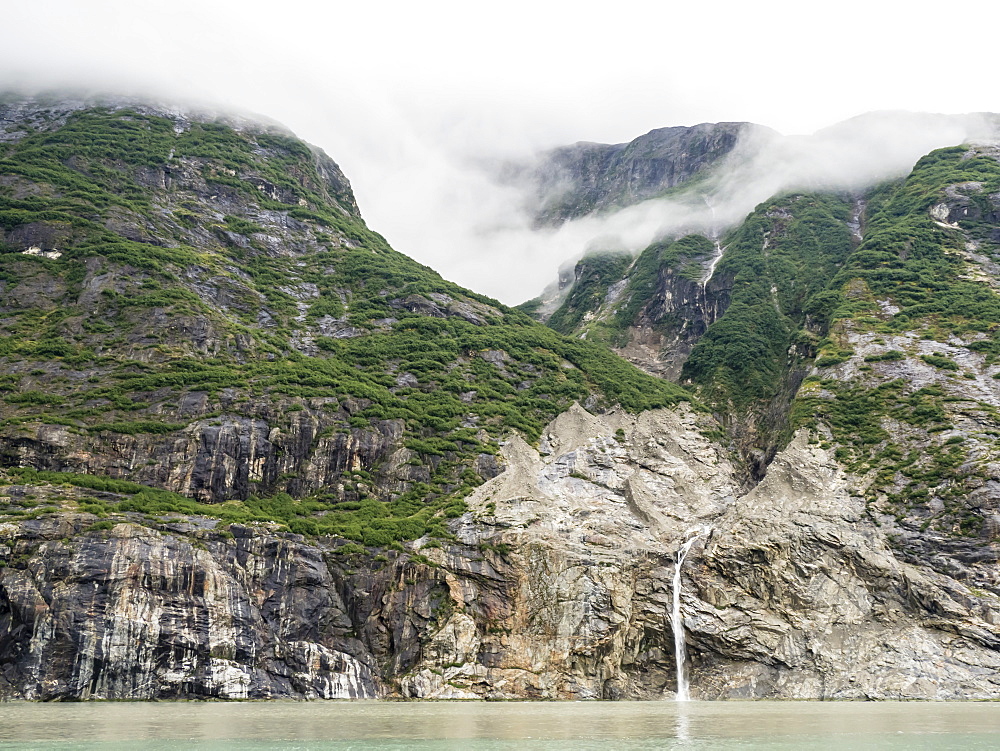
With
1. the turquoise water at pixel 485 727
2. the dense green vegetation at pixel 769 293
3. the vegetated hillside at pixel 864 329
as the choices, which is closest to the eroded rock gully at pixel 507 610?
the turquoise water at pixel 485 727

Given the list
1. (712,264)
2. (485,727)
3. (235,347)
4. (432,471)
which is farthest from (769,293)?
(485,727)

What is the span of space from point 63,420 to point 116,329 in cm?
2021

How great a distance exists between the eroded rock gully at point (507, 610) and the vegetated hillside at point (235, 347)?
259 inches

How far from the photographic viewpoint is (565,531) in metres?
80.9

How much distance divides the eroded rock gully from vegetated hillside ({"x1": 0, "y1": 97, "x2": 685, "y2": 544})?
6.58m

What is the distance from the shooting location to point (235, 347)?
102 m

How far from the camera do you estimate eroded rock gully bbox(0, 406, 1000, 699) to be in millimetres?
60188

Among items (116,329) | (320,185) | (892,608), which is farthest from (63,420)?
(320,185)

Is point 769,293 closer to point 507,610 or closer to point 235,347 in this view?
point 235,347

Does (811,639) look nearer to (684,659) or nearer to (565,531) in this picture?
(684,659)

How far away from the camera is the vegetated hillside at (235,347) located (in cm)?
8081

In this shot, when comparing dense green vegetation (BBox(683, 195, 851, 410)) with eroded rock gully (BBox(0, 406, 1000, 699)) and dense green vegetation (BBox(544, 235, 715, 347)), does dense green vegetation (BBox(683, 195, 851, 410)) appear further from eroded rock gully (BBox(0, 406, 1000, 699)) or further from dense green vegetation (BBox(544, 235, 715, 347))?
eroded rock gully (BBox(0, 406, 1000, 699))

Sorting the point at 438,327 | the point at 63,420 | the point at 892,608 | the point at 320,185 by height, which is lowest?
the point at 892,608

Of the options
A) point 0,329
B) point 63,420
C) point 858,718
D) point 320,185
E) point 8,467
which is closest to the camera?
point 858,718
